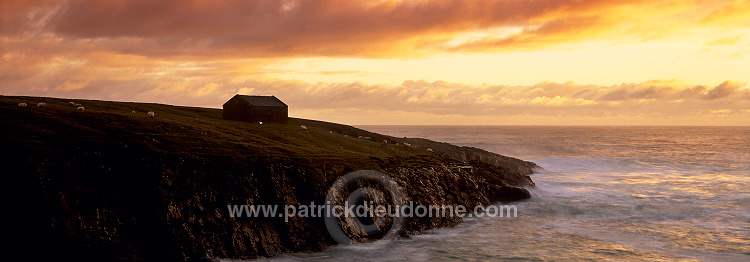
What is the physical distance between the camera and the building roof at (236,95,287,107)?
7932 cm

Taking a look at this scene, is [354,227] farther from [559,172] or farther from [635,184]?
[559,172]

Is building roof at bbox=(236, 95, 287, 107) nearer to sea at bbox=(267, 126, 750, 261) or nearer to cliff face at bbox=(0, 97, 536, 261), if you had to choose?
cliff face at bbox=(0, 97, 536, 261)

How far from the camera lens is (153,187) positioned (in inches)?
1431

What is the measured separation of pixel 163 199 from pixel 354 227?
562 inches

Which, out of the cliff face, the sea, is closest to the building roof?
the cliff face

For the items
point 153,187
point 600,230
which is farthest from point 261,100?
point 600,230

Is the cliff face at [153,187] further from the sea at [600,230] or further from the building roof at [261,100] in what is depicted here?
the building roof at [261,100]

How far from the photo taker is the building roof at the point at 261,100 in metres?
79.3

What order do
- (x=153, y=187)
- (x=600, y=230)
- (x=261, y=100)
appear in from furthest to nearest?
(x=261, y=100), (x=600, y=230), (x=153, y=187)

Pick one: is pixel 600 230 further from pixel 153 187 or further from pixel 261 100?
pixel 261 100

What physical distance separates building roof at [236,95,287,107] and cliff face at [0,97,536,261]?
93.4 feet

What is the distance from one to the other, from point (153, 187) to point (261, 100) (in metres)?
45.7

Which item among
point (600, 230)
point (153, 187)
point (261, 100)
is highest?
point (261, 100)

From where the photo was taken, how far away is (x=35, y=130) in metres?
41.1
